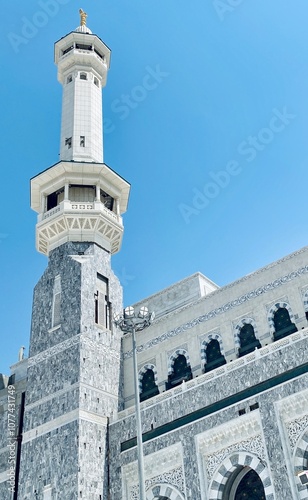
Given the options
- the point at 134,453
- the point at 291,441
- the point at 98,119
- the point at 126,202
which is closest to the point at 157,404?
the point at 134,453

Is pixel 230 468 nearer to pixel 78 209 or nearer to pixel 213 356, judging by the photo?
pixel 213 356

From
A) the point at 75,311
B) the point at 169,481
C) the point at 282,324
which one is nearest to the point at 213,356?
the point at 282,324

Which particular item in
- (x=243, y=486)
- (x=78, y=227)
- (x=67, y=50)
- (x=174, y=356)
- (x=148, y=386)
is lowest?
(x=243, y=486)

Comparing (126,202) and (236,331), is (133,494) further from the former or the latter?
Result: (126,202)

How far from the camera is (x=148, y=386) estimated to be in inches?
A: 762

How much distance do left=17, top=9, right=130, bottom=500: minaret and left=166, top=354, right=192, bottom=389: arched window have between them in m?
1.66

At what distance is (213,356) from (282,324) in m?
2.23

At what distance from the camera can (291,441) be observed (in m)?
14.4

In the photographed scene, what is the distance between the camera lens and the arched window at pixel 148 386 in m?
19.1

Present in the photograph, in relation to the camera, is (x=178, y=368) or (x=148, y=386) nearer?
(x=178, y=368)

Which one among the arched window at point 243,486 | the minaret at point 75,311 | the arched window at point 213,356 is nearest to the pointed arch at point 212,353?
the arched window at point 213,356

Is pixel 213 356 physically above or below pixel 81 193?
below

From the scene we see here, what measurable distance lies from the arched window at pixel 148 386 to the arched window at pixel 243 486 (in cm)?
421

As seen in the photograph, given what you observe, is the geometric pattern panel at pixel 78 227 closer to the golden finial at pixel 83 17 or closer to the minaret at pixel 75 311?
the minaret at pixel 75 311
